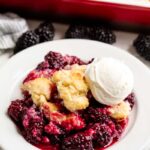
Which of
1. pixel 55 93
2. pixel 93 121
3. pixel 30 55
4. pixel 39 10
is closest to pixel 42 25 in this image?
pixel 39 10

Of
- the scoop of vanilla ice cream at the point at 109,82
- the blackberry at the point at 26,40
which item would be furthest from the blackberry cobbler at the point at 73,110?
the blackberry at the point at 26,40

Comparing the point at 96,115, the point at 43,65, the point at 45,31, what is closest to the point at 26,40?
the point at 45,31

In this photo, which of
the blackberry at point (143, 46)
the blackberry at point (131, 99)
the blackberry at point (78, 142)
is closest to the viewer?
the blackberry at point (78, 142)

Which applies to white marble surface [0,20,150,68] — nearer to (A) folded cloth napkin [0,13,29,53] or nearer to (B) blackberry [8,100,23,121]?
(A) folded cloth napkin [0,13,29,53]

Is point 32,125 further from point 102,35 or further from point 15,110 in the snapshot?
point 102,35

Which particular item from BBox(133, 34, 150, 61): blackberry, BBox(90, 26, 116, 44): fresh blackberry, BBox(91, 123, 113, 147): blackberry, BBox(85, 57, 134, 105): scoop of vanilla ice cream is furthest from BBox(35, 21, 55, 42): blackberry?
BBox(91, 123, 113, 147): blackberry

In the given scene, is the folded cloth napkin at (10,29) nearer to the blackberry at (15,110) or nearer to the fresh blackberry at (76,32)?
the fresh blackberry at (76,32)

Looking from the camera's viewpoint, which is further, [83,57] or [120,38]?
[120,38]

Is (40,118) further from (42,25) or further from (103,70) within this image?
(42,25)
